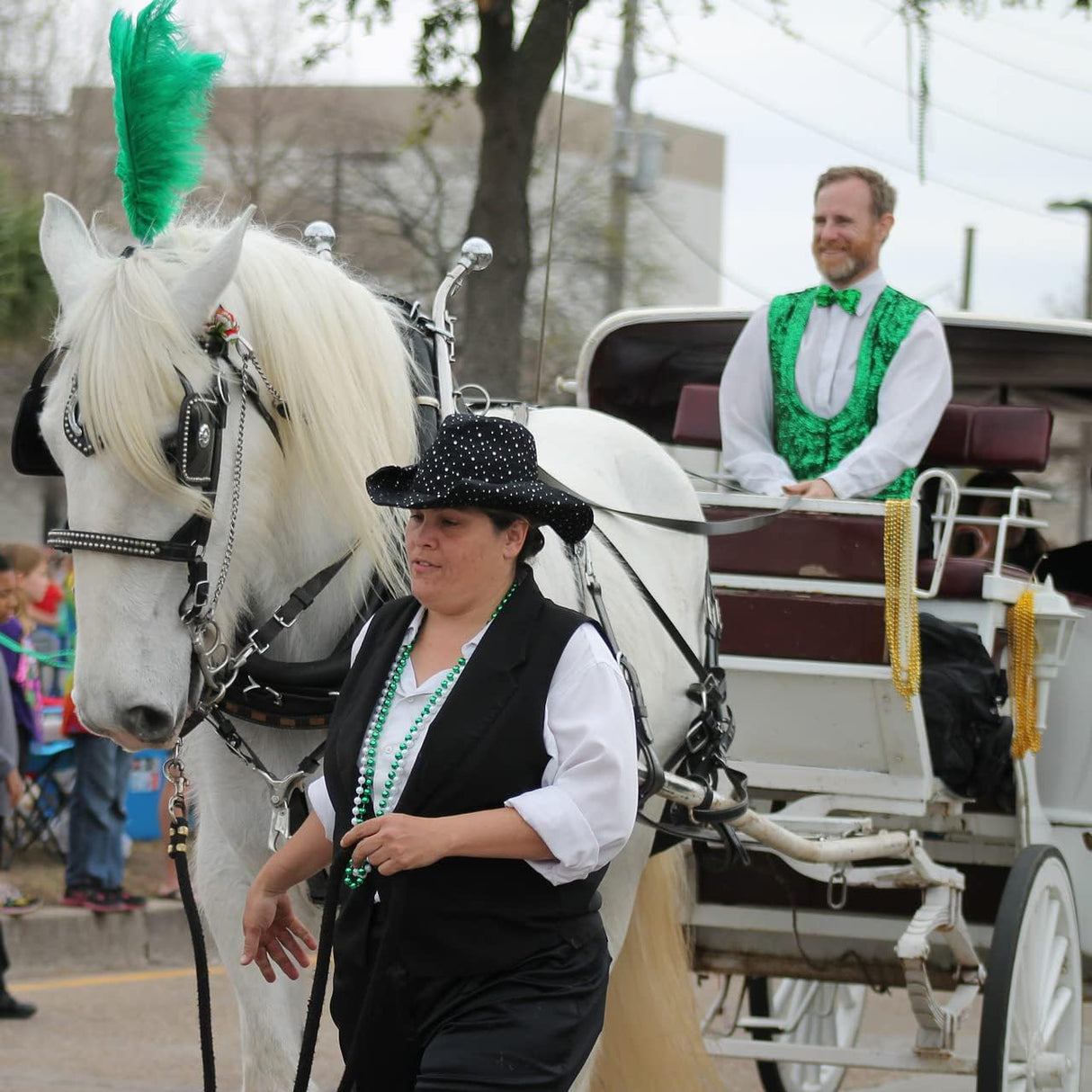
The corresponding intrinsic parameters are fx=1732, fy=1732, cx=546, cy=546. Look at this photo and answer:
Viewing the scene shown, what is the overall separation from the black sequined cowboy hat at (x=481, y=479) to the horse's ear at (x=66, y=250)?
721 millimetres

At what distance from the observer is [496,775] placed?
8.14ft

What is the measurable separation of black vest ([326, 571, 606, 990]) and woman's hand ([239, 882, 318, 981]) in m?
0.21

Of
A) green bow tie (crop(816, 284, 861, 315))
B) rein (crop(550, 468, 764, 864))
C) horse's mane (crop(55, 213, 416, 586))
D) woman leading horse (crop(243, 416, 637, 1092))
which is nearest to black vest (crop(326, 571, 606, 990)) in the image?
woman leading horse (crop(243, 416, 637, 1092))

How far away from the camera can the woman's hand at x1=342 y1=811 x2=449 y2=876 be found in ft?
7.72

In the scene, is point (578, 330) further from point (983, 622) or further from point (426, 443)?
point (426, 443)

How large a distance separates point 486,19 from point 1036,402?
11.3ft

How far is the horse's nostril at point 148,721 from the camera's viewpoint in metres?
2.70

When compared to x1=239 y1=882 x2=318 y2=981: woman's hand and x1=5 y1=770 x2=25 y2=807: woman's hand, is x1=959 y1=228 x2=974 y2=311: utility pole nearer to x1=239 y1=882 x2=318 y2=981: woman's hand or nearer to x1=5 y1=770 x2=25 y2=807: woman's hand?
x1=5 y1=770 x2=25 y2=807: woman's hand

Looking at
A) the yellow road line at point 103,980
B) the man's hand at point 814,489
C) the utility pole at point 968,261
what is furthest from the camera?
the utility pole at point 968,261

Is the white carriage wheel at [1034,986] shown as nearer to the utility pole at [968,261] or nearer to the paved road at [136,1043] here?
the paved road at [136,1043]

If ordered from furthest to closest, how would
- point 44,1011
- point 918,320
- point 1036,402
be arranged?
point 44,1011 < point 1036,402 < point 918,320

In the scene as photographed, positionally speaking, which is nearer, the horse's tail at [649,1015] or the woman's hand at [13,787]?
the horse's tail at [649,1015]

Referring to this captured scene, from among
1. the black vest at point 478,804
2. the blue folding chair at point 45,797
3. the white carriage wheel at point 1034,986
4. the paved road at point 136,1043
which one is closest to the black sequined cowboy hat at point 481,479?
the black vest at point 478,804

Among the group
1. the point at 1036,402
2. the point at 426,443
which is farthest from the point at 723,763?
the point at 1036,402
